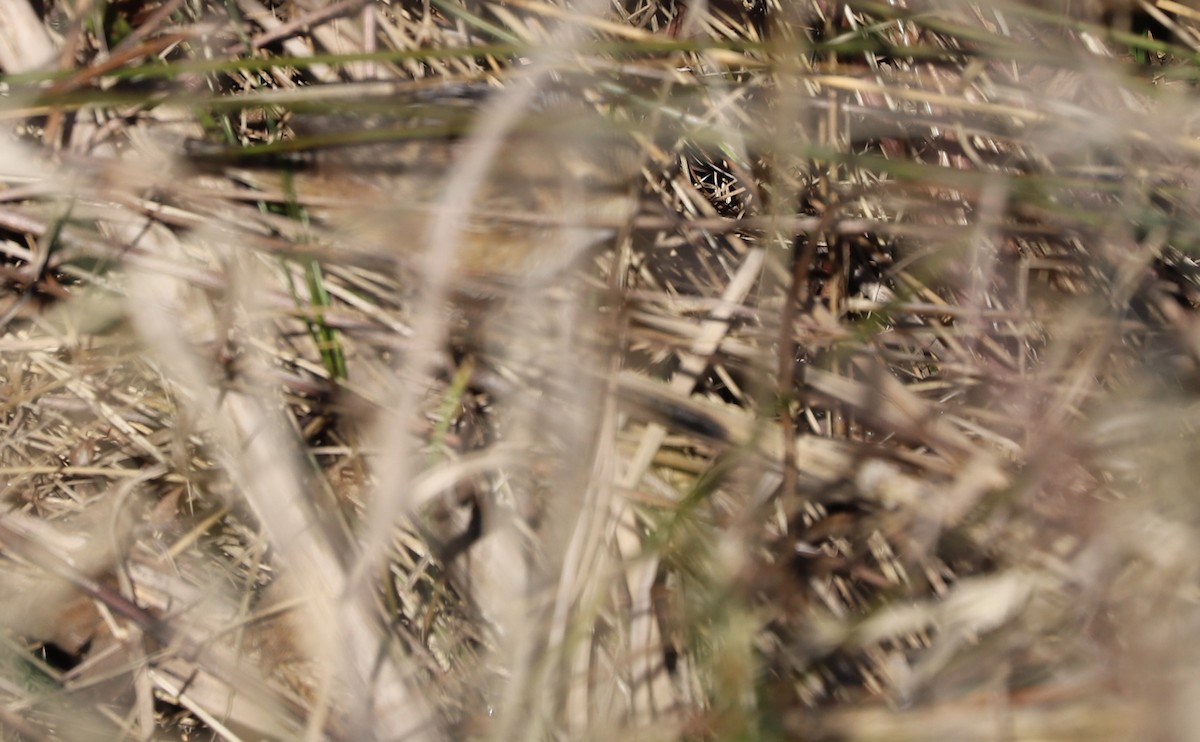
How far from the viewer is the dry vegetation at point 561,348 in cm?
99

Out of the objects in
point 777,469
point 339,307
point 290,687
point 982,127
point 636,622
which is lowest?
point 290,687

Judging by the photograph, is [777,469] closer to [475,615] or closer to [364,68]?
[475,615]

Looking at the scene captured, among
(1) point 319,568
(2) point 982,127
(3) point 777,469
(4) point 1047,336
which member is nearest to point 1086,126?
(2) point 982,127

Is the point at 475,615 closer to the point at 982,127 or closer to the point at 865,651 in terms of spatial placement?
the point at 865,651

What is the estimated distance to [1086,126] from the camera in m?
1.11

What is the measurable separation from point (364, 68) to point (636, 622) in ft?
2.52

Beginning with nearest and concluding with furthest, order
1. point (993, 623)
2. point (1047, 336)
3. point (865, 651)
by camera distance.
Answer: point (993, 623), point (865, 651), point (1047, 336)

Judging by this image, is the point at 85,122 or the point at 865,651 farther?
the point at 85,122

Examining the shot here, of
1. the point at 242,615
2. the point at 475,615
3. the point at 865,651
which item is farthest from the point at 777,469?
the point at 242,615

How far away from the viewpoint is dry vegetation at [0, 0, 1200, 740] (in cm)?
99

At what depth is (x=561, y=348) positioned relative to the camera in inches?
40.2

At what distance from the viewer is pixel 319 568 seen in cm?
Answer: 105

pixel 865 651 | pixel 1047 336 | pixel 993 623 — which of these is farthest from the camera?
pixel 1047 336

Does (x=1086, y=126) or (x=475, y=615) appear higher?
(x=1086, y=126)
